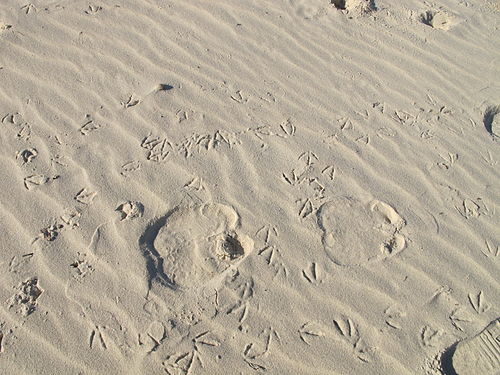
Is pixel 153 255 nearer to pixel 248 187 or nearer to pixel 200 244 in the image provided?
pixel 200 244

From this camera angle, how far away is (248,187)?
3076 mm

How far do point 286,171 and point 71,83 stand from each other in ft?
6.00

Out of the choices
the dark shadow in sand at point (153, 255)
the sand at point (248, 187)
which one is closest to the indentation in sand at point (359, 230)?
the sand at point (248, 187)

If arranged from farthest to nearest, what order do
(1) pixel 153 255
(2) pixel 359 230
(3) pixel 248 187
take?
(3) pixel 248 187, (2) pixel 359 230, (1) pixel 153 255

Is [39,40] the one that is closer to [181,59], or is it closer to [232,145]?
[181,59]

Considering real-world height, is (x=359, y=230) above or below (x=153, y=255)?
above

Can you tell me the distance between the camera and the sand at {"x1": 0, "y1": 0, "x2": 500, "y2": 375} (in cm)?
254

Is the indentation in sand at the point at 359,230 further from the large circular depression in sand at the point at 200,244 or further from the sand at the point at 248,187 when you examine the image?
the large circular depression in sand at the point at 200,244

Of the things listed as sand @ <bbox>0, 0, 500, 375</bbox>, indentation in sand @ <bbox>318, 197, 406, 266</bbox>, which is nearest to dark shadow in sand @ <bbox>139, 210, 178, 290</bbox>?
sand @ <bbox>0, 0, 500, 375</bbox>

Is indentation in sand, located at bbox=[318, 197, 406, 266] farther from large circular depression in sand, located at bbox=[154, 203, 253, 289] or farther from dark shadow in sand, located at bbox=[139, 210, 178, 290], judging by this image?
dark shadow in sand, located at bbox=[139, 210, 178, 290]

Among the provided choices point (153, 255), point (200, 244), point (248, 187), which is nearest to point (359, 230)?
point (248, 187)

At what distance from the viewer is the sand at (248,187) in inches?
100

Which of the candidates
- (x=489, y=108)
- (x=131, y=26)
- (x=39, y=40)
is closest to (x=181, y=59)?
(x=131, y=26)

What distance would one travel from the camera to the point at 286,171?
3174 millimetres
